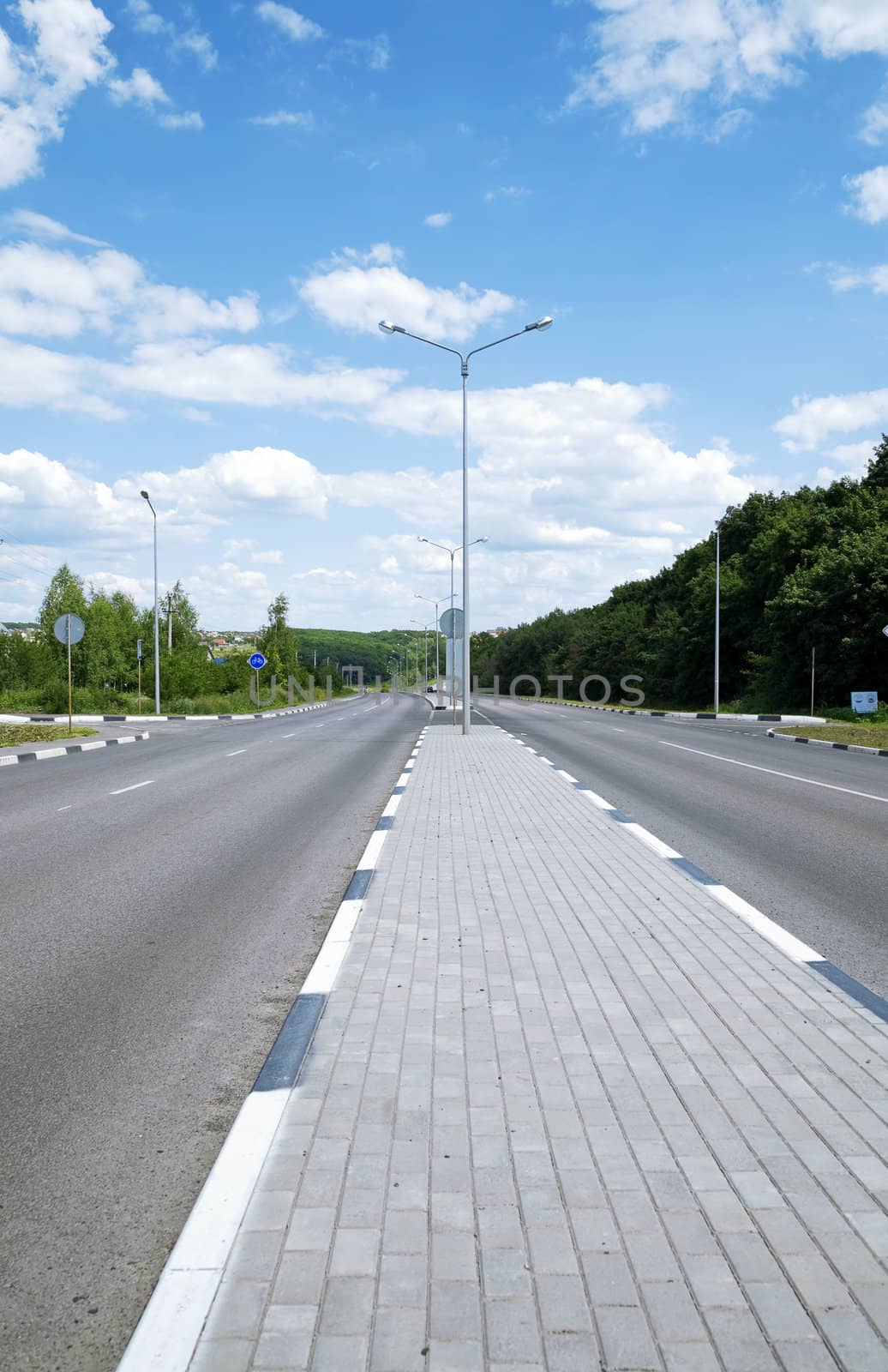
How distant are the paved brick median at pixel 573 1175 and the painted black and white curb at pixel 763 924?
0.15 m

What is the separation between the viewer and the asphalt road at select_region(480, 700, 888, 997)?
21.8 feet

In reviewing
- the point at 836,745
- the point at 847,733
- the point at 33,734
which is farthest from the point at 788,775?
the point at 33,734

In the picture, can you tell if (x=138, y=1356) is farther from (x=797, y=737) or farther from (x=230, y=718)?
(x=230, y=718)

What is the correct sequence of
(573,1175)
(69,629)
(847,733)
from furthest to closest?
(847,733) < (69,629) < (573,1175)

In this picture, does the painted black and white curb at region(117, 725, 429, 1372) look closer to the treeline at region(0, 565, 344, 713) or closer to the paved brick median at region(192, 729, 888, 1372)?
the paved brick median at region(192, 729, 888, 1372)

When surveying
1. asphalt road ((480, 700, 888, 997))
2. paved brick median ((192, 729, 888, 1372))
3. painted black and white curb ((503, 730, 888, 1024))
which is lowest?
asphalt road ((480, 700, 888, 997))

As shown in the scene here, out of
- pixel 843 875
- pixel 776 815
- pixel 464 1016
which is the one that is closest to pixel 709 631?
pixel 776 815

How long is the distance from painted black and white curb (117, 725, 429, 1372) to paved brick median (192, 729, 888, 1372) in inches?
2.0

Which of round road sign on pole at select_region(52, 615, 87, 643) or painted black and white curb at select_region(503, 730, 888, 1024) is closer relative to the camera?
painted black and white curb at select_region(503, 730, 888, 1024)

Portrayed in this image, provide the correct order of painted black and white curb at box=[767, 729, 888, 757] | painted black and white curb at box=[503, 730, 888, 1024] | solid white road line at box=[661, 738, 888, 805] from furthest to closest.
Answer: painted black and white curb at box=[767, 729, 888, 757], solid white road line at box=[661, 738, 888, 805], painted black and white curb at box=[503, 730, 888, 1024]

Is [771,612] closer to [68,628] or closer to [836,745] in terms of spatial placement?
[836,745]

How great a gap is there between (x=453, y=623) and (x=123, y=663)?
48.4 m

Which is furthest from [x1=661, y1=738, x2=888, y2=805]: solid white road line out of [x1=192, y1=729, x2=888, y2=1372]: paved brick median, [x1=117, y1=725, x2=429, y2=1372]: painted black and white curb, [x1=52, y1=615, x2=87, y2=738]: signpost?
[x1=52, y1=615, x2=87, y2=738]: signpost

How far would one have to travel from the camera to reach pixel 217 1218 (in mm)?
2805
